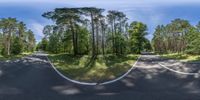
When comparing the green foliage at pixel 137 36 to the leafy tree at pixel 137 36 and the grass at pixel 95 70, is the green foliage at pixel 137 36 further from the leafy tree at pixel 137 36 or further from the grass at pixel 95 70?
the grass at pixel 95 70

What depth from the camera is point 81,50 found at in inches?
2060

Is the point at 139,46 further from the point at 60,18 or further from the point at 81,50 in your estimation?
the point at 60,18

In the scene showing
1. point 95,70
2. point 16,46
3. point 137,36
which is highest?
point 137,36

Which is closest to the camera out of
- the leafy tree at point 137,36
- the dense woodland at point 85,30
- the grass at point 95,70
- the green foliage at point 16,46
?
the grass at point 95,70

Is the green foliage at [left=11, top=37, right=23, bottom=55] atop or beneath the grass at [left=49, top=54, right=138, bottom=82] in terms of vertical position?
atop

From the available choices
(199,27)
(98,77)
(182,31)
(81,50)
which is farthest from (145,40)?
(98,77)

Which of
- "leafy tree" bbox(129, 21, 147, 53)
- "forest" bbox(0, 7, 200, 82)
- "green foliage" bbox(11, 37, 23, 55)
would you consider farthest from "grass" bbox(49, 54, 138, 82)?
"leafy tree" bbox(129, 21, 147, 53)

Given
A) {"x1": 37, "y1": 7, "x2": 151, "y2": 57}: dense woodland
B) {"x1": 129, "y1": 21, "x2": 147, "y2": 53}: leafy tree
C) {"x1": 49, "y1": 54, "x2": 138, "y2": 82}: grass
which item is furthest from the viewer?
{"x1": 129, "y1": 21, "x2": 147, "y2": 53}: leafy tree

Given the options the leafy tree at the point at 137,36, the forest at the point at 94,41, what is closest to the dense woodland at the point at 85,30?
the forest at the point at 94,41

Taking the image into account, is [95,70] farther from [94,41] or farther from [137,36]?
[137,36]

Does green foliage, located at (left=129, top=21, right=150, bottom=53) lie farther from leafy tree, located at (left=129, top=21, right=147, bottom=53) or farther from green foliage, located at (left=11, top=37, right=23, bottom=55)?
green foliage, located at (left=11, top=37, right=23, bottom=55)

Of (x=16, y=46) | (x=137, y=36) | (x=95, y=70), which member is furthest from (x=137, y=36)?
(x=95, y=70)

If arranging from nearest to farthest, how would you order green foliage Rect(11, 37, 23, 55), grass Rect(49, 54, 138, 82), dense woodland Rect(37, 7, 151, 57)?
grass Rect(49, 54, 138, 82)
dense woodland Rect(37, 7, 151, 57)
green foliage Rect(11, 37, 23, 55)

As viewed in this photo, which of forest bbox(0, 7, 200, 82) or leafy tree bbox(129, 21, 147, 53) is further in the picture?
leafy tree bbox(129, 21, 147, 53)
